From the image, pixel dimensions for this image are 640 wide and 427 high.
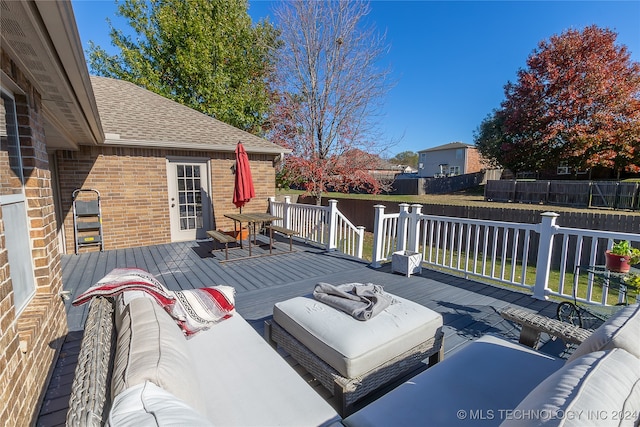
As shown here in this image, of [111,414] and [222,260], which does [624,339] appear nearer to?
[111,414]

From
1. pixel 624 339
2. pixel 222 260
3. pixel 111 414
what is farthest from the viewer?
pixel 222 260

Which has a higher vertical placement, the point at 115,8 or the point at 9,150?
the point at 115,8

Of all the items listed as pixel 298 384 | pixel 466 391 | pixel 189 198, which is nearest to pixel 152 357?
pixel 298 384

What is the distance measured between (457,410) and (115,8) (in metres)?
18.0

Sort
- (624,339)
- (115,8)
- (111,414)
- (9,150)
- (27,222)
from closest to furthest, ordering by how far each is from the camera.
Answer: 1. (111,414)
2. (624,339)
3. (9,150)
4. (27,222)
5. (115,8)

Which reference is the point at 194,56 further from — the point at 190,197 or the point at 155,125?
the point at 190,197

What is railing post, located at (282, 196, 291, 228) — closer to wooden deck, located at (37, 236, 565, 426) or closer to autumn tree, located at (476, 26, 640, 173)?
wooden deck, located at (37, 236, 565, 426)

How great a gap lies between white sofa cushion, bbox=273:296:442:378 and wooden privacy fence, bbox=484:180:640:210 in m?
13.3

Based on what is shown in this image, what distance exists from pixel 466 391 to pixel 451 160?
111 ft

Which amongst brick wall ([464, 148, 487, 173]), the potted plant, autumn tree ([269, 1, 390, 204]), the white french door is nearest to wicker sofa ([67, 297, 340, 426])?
the potted plant

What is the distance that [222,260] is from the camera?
5.59m

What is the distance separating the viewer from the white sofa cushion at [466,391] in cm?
135

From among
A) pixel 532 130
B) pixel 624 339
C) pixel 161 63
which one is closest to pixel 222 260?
pixel 624 339

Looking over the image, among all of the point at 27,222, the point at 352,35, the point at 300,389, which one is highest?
the point at 352,35
